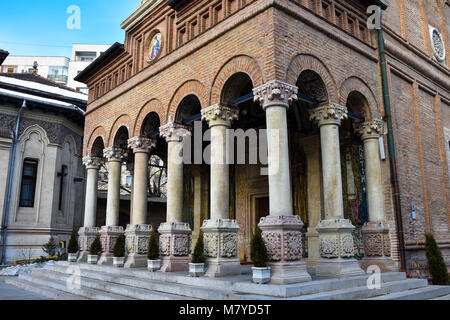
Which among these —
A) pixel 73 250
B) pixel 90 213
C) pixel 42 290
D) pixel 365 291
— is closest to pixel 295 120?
pixel 365 291

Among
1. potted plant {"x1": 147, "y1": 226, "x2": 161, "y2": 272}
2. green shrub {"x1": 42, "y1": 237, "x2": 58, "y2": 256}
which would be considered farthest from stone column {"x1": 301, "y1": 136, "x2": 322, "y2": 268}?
green shrub {"x1": 42, "y1": 237, "x2": 58, "y2": 256}

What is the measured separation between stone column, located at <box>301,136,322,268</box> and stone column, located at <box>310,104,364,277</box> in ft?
8.52

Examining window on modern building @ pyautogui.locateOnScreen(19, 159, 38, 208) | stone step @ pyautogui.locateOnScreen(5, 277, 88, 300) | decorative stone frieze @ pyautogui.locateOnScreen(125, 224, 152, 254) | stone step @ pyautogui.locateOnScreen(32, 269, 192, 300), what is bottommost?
stone step @ pyautogui.locateOnScreen(5, 277, 88, 300)

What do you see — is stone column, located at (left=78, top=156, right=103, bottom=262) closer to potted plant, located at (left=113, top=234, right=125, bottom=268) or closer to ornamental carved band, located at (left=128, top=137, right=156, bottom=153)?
potted plant, located at (left=113, top=234, right=125, bottom=268)

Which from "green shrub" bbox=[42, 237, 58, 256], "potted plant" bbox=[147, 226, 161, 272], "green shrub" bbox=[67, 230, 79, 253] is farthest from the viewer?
"green shrub" bbox=[42, 237, 58, 256]

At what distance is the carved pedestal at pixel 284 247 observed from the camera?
22.0 feet

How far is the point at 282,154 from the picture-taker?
24.0ft

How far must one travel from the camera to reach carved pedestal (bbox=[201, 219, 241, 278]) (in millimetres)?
7824

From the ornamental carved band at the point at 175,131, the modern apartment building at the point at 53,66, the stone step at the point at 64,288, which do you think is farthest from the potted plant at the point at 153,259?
the modern apartment building at the point at 53,66

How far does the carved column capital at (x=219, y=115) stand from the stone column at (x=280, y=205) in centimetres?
113

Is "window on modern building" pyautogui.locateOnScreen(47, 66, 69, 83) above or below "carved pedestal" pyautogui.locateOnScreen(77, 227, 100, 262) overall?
above

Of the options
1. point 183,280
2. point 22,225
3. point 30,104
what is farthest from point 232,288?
point 30,104

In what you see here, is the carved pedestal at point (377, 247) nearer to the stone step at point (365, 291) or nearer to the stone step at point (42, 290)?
the stone step at point (365, 291)

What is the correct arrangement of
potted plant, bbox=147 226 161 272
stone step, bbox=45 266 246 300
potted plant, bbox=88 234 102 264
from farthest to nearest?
potted plant, bbox=88 234 102 264 < potted plant, bbox=147 226 161 272 < stone step, bbox=45 266 246 300
